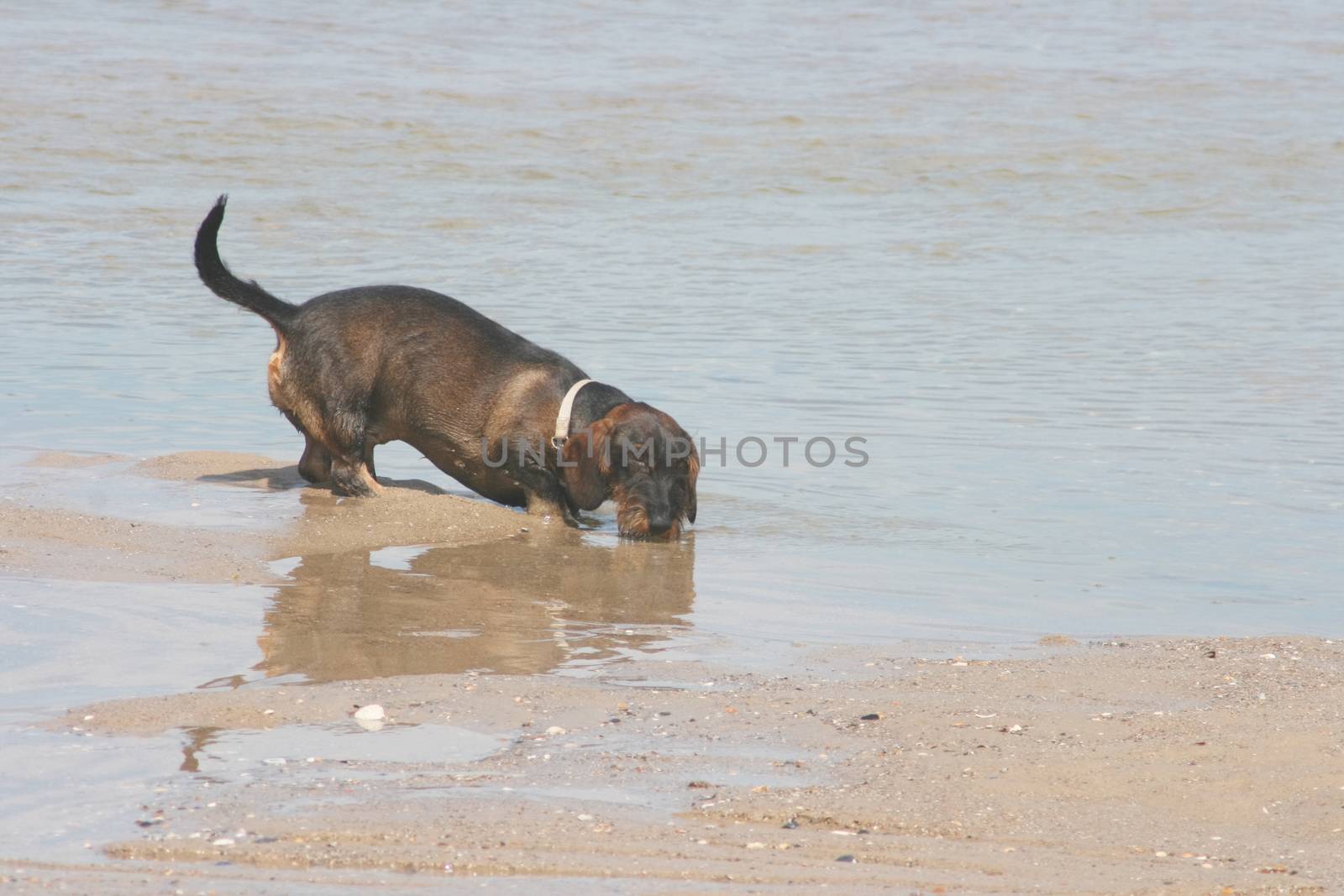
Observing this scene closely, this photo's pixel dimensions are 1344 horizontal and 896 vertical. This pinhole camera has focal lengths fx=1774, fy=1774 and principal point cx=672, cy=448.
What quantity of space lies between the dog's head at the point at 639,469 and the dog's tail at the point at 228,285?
1487mm

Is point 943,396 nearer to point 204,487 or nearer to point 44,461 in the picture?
point 204,487

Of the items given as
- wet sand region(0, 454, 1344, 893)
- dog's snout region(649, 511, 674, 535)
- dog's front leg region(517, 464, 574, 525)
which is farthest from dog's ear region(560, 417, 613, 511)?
wet sand region(0, 454, 1344, 893)

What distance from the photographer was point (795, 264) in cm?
1380

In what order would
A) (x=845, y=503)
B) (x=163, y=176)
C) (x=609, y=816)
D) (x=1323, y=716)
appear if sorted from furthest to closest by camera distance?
1. (x=163, y=176)
2. (x=845, y=503)
3. (x=1323, y=716)
4. (x=609, y=816)

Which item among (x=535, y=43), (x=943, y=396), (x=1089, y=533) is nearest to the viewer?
(x=1089, y=533)

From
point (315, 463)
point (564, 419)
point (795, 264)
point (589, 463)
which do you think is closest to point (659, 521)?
point (589, 463)

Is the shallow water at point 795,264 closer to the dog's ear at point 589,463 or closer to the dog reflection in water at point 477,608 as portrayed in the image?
the dog reflection in water at point 477,608

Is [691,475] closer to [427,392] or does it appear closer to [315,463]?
[427,392]

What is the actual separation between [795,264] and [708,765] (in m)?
9.98

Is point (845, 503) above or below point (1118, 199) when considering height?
below

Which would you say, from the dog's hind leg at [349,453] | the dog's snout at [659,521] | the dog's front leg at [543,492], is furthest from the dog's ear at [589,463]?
the dog's hind leg at [349,453]

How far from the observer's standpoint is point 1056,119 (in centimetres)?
2088

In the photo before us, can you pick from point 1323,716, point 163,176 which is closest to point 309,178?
point 163,176

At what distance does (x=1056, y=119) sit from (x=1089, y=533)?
14.6 m
